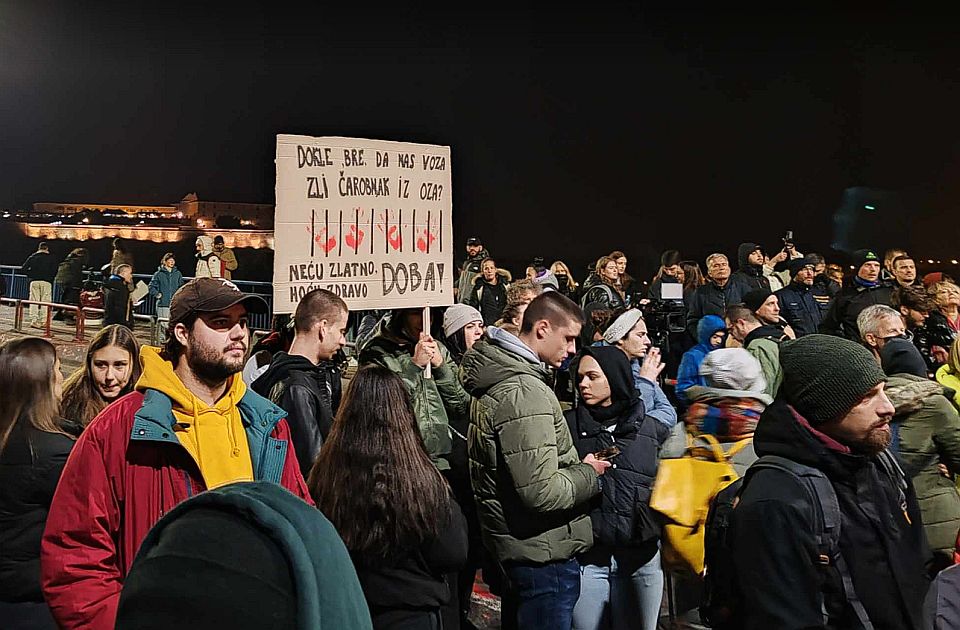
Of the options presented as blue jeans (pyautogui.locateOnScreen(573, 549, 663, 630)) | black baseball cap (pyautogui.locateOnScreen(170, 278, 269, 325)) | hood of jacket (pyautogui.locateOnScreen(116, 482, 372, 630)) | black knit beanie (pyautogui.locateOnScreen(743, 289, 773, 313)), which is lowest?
blue jeans (pyautogui.locateOnScreen(573, 549, 663, 630))

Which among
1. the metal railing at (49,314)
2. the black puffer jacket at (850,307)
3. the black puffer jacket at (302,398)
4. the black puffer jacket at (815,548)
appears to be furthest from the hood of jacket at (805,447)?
the metal railing at (49,314)

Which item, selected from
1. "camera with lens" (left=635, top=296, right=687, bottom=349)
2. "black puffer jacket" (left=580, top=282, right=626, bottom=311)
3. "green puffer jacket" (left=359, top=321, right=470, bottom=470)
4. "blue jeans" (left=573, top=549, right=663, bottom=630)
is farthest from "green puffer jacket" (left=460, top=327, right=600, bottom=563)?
"black puffer jacket" (left=580, top=282, right=626, bottom=311)

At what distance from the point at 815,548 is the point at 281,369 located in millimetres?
2177

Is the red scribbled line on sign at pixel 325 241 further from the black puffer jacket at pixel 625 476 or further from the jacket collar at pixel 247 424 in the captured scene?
the jacket collar at pixel 247 424

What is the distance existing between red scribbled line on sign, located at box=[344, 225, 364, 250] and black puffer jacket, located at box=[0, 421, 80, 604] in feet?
6.51

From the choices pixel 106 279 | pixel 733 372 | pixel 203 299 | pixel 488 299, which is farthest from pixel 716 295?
pixel 106 279

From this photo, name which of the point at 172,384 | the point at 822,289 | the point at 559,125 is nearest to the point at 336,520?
the point at 172,384

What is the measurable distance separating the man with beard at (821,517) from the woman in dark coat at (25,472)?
193 cm

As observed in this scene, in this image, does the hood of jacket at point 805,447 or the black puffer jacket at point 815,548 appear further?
the hood of jacket at point 805,447

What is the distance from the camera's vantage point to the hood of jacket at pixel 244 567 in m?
0.68

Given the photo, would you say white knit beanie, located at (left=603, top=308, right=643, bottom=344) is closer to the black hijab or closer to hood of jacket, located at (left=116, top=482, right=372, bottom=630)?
the black hijab

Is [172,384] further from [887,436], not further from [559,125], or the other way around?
[559,125]

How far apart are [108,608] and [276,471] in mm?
489

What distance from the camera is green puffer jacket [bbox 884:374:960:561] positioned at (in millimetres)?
3230
